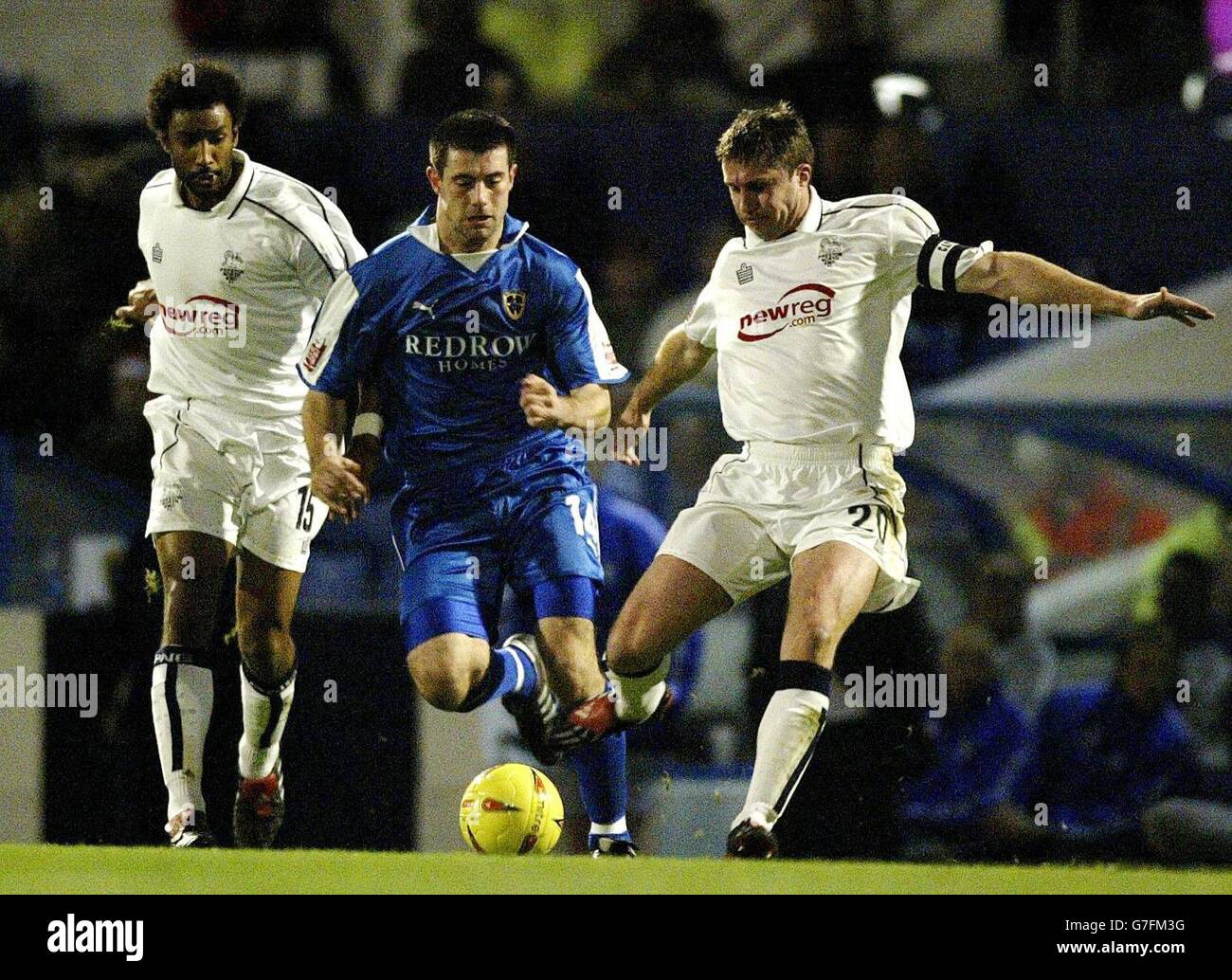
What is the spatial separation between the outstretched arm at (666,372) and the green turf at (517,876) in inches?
52.7

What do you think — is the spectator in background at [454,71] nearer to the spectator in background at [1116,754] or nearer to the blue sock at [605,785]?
the blue sock at [605,785]

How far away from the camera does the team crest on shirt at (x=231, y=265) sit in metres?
5.80

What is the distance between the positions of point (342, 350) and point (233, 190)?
63 centimetres

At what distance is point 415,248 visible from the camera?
18.6 ft

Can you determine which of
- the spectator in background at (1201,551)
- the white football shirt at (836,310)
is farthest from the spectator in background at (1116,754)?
the white football shirt at (836,310)

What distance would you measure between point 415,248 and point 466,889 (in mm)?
1919

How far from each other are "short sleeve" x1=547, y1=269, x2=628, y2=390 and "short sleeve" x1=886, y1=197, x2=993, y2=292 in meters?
0.89

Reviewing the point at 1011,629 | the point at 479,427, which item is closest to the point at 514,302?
the point at 479,427

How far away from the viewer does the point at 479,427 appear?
18.7 ft

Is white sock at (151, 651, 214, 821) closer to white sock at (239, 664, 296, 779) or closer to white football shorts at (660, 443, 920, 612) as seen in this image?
white sock at (239, 664, 296, 779)

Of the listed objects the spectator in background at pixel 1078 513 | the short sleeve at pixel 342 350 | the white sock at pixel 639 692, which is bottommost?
the white sock at pixel 639 692

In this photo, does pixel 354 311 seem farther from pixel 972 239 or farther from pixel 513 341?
pixel 972 239
